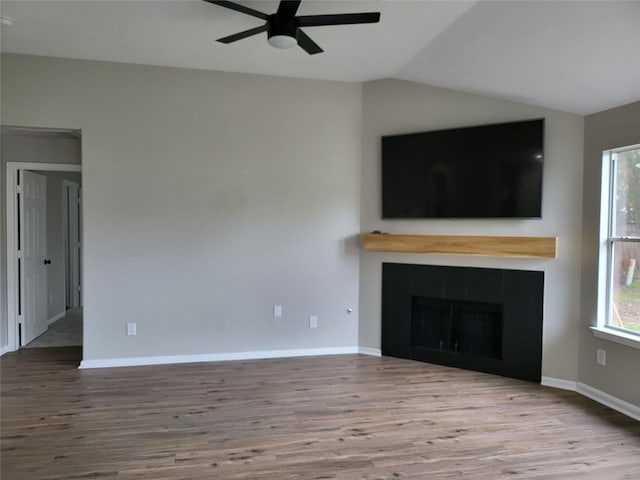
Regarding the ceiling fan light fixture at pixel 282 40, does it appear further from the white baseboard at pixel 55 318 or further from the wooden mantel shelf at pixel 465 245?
the white baseboard at pixel 55 318

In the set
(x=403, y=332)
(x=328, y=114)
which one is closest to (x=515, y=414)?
(x=403, y=332)

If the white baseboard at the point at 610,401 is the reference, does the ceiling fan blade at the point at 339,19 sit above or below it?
above

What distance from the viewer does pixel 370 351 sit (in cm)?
445

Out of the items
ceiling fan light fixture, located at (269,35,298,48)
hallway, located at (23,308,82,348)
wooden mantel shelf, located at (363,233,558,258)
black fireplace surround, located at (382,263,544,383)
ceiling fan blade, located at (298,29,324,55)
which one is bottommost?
hallway, located at (23,308,82,348)

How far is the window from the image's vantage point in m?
3.10

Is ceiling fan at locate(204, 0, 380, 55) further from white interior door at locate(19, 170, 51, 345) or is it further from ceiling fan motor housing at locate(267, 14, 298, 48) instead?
white interior door at locate(19, 170, 51, 345)

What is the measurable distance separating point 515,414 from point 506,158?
2.22 m

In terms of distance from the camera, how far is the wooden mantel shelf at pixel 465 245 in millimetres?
3555

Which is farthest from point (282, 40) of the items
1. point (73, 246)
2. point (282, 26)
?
point (73, 246)

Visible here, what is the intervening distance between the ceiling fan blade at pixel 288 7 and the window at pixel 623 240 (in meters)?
2.76

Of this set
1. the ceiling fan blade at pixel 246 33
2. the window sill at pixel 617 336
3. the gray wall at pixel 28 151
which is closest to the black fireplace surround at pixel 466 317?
the window sill at pixel 617 336

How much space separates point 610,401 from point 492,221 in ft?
5.76

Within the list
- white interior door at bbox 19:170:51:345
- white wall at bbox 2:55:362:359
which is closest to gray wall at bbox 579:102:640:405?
white wall at bbox 2:55:362:359

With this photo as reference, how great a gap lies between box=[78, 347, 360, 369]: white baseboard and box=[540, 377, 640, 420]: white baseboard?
1931mm
